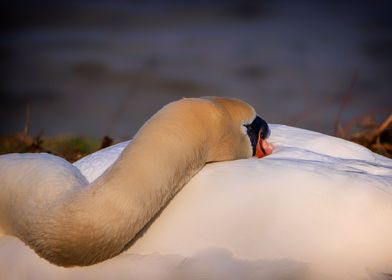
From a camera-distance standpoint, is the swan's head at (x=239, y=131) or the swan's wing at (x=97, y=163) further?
the swan's wing at (x=97, y=163)

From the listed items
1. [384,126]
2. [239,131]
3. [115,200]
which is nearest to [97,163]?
[239,131]

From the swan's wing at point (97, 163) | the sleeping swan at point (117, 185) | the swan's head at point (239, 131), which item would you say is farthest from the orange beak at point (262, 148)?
the swan's wing at point (97, 163)

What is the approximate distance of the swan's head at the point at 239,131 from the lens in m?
3.20

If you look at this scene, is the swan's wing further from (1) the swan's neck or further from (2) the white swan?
(2) the white swan

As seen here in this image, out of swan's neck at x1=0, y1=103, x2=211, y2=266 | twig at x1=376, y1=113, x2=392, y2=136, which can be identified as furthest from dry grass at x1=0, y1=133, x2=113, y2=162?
swan's neck at x1=0, y1=103, x2=211, y2=266

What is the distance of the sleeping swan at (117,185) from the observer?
106 inches

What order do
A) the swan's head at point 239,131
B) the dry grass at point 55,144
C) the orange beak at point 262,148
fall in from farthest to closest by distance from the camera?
the dry grass at point 55,144, the orange beak at point 262,148, the swan's head at point 239,131

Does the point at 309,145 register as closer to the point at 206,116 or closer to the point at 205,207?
the point at 206,116

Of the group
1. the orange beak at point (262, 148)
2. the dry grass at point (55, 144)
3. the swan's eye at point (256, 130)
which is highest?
the swan's eye at point (256, 130)

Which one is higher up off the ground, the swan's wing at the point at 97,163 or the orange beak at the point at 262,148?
the orange beak at the point at 262,148

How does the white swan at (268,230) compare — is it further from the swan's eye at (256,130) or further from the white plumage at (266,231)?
the swan's eye at (256,130)

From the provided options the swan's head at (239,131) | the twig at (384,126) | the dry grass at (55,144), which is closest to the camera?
the swan's head at (239,131)

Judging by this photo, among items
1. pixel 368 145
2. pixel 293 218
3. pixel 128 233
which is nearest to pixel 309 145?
pixel 293 218

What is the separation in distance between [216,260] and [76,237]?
0.49m
